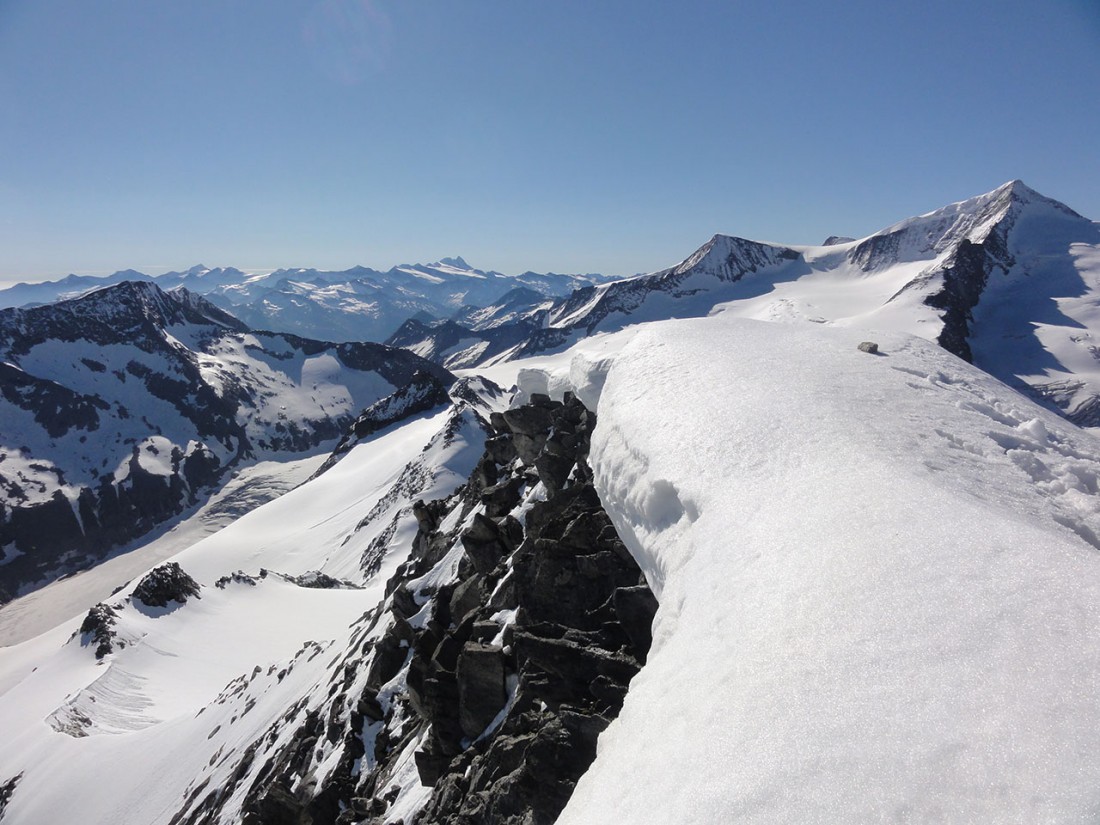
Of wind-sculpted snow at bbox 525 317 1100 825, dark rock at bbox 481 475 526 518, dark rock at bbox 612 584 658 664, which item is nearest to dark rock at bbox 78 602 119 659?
dark rock at bbox 481 475 526 518

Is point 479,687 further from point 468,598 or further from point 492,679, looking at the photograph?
point 468,598

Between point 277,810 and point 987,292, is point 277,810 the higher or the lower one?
the lower one

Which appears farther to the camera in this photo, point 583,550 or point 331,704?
point 331,704

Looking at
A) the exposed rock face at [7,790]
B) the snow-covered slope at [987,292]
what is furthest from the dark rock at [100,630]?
the snow-covered slope at [987,292]

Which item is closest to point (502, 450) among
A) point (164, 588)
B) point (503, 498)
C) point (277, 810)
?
point (503, 498)

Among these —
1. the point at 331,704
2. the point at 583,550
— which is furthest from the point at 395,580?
the point at 583,550

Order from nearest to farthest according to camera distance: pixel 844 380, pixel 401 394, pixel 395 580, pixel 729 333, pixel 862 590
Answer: pixel 862 590, pixel 844 380, pixel 729 333, pixel 395 580, pixel 401 394

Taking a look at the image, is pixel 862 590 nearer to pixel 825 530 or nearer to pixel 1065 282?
pixel 825 530
